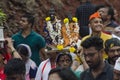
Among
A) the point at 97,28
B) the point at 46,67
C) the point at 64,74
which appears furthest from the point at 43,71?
the point at 64,74

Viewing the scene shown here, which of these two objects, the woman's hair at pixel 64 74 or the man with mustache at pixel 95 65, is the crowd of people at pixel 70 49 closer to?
the man with mustache at pixel 95 65

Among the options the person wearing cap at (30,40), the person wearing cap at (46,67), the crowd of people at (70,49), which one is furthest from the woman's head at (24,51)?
the person wearing cap at (30,40)

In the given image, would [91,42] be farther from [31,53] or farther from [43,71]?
[31,53]

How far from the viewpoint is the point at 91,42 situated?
7688 mm

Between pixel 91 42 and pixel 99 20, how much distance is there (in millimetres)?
1985

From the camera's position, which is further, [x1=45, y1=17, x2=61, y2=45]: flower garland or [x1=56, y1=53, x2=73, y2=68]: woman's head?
[x1=45, y1=17, x2=61, y2=45]: flower garland

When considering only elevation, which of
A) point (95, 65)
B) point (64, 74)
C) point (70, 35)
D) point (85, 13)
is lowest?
point (85, 13)

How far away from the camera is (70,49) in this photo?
31.3 ft

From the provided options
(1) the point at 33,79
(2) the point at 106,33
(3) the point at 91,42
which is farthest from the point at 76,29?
(3) the point at 91,42

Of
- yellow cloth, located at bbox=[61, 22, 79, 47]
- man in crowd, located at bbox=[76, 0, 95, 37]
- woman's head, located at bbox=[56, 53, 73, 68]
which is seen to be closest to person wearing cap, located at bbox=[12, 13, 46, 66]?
yellow cloth, located at bbox=[61, 22, 79, 47]

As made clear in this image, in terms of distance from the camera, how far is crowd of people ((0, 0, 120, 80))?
7.61 metres

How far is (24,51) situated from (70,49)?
0.76 m

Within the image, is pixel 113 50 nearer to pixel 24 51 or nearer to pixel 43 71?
pixel 43 71

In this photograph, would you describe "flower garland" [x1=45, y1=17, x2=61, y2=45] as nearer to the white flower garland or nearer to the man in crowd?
the white flower garland
